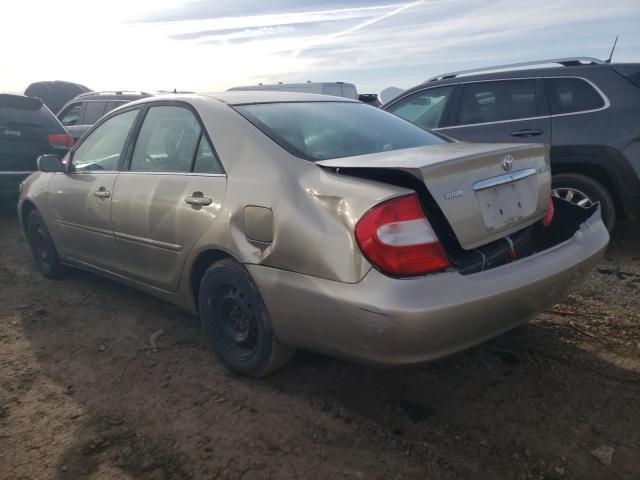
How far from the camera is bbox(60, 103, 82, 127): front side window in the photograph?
34.5 feet

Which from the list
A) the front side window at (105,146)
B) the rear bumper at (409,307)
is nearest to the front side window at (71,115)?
the front side window at (105,146)

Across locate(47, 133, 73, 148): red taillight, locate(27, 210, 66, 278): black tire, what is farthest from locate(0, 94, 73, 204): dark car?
locate(27, 210, 66, 278): black tire

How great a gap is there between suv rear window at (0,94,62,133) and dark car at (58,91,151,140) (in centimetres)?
220

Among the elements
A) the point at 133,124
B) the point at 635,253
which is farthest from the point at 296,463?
the point at 635,253

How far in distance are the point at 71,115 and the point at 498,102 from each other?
8698 millimetres

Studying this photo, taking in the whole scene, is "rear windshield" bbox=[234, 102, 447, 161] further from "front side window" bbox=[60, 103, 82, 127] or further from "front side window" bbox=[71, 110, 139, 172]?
"front side window" bbox=[60, 103, 82, 127]

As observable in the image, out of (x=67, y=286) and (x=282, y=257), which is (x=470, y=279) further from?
(x=67, y=286)

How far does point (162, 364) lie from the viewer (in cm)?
322

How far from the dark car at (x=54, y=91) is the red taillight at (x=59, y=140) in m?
9.22

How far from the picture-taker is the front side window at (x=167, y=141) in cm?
324

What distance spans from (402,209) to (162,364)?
1885 mm

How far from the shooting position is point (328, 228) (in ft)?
7.52

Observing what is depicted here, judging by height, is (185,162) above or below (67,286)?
above

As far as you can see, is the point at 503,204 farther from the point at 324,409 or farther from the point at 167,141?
the point at 167,141
